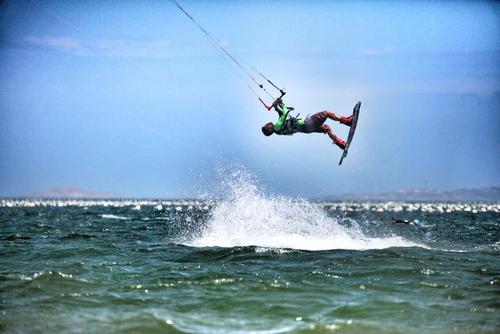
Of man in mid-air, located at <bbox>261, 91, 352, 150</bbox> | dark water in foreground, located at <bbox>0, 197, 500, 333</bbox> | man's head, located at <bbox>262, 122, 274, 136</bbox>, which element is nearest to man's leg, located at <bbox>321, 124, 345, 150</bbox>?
man in mid-air, located at <bbox>261, 91, 352, 150</bbox>

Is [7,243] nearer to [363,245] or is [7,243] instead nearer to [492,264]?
[363,245]

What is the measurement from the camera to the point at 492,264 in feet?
56.8

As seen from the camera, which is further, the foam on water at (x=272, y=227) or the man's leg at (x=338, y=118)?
the foam on water at (x=272, y=227)

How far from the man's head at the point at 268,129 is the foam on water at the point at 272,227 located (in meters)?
4.81

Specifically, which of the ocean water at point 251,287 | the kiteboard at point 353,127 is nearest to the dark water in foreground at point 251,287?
the ocean water at point 251,287

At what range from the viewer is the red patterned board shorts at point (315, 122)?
1717 centimetres

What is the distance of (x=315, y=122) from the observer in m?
17.3

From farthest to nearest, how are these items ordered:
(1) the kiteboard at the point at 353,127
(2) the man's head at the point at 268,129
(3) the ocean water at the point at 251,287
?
(2) the man's head at the point at 268,129 → (1) the kiteboard at the point at 353,127 → (3) the ocean water at the point at 251,287

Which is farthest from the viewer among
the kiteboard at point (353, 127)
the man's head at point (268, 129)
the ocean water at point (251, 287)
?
the man's head at point (268, 129)

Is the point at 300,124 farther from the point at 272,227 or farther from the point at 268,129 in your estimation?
the point at 272,227

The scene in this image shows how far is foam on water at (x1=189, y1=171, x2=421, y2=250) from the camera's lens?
867 inches

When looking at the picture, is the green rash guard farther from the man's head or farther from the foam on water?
the foam on water

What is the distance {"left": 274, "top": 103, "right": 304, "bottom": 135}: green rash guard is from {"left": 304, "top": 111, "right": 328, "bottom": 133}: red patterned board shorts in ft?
0.54

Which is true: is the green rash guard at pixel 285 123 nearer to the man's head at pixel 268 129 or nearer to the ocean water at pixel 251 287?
the man's head at pixel 268 129
